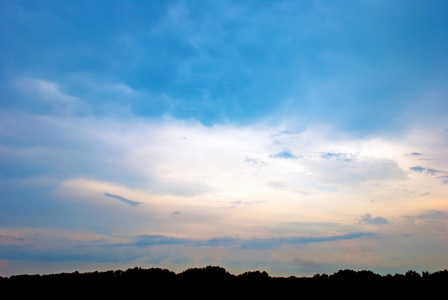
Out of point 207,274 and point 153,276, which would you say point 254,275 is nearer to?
point 207,274

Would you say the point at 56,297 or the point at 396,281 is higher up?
the point at 396,281

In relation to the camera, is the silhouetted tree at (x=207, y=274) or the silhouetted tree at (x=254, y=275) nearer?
the silhouetted tree at (x=254, y=275)

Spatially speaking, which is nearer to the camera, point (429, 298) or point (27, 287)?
point (429, 298)

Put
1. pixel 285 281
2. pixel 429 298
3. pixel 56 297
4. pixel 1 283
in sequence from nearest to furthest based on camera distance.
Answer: pixel 429 298 → pixel 285 281 → pixel 56 297 → pixel 1 283

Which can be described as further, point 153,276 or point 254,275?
point 153,276

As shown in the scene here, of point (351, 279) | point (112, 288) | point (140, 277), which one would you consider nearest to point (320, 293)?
point (351, 279)

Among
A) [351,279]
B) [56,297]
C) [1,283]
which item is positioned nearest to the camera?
[351,279]

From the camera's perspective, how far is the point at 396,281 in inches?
1524

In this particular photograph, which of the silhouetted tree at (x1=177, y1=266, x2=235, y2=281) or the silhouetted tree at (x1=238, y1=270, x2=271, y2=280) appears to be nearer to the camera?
the silhouetted tree at (x1=238, y1=270, x2=271, y2=280)

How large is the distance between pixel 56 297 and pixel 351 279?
134ft

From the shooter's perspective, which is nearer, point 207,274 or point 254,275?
point 254,275

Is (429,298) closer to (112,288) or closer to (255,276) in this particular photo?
(255,276)

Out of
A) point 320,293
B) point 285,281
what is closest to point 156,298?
point 285,281

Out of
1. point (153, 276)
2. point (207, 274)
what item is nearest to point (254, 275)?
point (207, 274)
